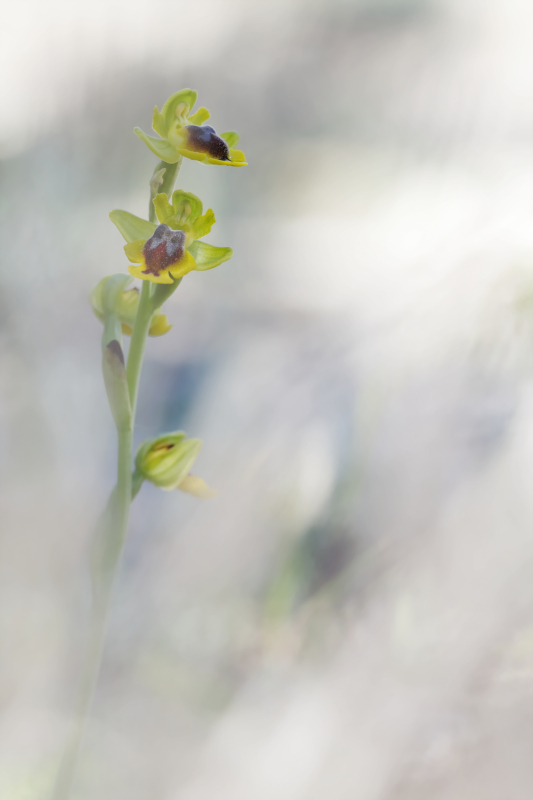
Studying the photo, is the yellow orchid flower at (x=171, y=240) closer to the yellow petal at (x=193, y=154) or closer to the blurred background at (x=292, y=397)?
the yellow petal at (x=193, y=154)

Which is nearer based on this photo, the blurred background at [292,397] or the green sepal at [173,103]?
the green sepal at [173,103]

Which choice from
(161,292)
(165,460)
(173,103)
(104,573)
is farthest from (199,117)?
(104,573)

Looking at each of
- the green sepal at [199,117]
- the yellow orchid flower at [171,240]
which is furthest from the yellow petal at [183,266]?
the green sepal at [199,117]

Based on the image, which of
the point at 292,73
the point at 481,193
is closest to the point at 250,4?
the point at 292,73

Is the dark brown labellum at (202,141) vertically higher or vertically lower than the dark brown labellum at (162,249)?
higher

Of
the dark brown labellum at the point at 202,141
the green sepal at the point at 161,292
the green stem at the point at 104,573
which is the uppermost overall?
the dark brown labellum at the point at 202,141
